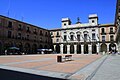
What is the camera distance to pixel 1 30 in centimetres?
4178

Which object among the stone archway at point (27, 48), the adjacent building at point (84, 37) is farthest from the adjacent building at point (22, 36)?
the adjacent building at point (84, 37)

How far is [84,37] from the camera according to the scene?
58.8 metres

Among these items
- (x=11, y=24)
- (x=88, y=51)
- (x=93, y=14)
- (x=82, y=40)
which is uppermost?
(x=93, y=14)

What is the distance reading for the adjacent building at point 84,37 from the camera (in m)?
55.2

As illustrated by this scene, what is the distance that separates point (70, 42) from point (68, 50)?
3.11 metres

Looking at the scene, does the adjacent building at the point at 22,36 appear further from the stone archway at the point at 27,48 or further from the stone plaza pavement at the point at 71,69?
the stone plaza pavement at the point at 71,69

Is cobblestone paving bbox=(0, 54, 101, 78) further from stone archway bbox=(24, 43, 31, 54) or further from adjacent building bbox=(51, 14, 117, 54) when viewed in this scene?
adjacent building bbox=(51, 14, 117, 54)

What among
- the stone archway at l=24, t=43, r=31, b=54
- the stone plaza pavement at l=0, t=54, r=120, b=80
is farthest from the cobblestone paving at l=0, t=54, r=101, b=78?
the stone archway at l=24, t=43, r=31, b=54

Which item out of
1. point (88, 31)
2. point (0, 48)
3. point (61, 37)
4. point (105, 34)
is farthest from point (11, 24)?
point (105, 34)

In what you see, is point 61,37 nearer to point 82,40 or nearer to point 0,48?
point 82,40

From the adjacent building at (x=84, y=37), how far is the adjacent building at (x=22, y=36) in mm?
5314

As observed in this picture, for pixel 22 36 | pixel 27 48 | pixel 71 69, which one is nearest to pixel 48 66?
pixel 71 69

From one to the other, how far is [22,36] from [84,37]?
74.2 ft

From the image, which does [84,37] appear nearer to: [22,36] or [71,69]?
[22,36]
